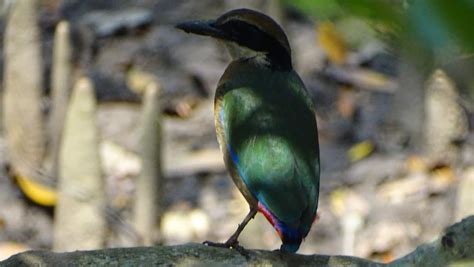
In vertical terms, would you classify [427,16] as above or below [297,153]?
above

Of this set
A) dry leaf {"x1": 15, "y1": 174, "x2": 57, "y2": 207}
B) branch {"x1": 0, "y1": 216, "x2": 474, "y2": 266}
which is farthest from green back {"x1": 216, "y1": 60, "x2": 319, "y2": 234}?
dry leaf {"x1": 15, "y1": 174, "x2": 57, "y2": 207}

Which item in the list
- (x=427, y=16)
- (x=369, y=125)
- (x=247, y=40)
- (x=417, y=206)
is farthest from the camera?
(x=369, y=125)

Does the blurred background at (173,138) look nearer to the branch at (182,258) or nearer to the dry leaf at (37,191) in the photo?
the dry leaf at (37,191)

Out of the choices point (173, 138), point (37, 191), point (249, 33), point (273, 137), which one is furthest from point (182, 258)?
point (173, 138)

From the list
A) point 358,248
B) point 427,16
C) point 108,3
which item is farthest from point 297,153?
point 108,3

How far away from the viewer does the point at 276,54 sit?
357cm

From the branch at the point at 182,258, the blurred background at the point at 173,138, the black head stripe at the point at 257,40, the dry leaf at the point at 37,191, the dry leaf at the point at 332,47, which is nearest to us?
the branch at the point at 182,258

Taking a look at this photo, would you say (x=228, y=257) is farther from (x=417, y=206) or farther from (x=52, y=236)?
(x=417, y=206)

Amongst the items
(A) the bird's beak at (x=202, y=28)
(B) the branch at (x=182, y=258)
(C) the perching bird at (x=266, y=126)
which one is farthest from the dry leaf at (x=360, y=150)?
(B) the branch at (x=182, y=258)

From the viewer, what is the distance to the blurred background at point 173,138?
5512 millimetres

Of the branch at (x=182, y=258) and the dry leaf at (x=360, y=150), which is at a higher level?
the branch at (x=182, y=258)

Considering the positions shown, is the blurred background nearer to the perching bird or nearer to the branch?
the perching bird

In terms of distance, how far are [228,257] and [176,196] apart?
12.6 feet

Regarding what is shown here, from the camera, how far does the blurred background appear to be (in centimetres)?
551
